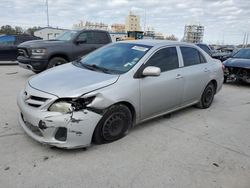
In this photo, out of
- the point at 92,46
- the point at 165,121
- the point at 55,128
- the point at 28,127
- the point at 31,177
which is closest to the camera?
the point at 31,177

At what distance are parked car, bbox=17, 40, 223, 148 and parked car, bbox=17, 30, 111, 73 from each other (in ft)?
12.5

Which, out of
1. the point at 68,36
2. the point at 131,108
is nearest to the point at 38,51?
the point at 68,36

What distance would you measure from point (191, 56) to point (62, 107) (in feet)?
10.3

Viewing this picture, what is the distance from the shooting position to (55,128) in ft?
9.39

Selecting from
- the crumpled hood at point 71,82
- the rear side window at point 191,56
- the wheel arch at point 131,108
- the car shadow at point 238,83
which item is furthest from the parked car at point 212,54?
the crumpled hood at point 71,82

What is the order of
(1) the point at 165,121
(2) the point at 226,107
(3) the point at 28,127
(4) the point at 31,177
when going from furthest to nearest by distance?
(2) the point at 226,107
(1) the point at 165,121
(3) the point at 28,127
(4) the point at 31,177

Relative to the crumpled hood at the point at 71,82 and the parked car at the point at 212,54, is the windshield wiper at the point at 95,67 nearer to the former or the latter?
the crumpled hood at the point at 71,82

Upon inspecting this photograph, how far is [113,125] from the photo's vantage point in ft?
11.0

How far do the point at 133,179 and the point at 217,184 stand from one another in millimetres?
980

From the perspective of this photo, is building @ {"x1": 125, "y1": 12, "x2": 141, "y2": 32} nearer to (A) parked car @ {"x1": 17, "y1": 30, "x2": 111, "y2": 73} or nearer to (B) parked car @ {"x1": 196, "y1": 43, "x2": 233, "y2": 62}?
(B) parked car @ {"x1": 196, "y1": 43, "x2": 233, "y2": 62}

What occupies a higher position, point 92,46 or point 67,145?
point 92,46

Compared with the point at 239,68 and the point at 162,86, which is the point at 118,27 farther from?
the point at 162,86

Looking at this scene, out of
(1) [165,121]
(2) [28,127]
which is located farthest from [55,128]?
(1) [165,121]

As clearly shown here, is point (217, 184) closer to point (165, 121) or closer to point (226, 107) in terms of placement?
point (165, 121)
